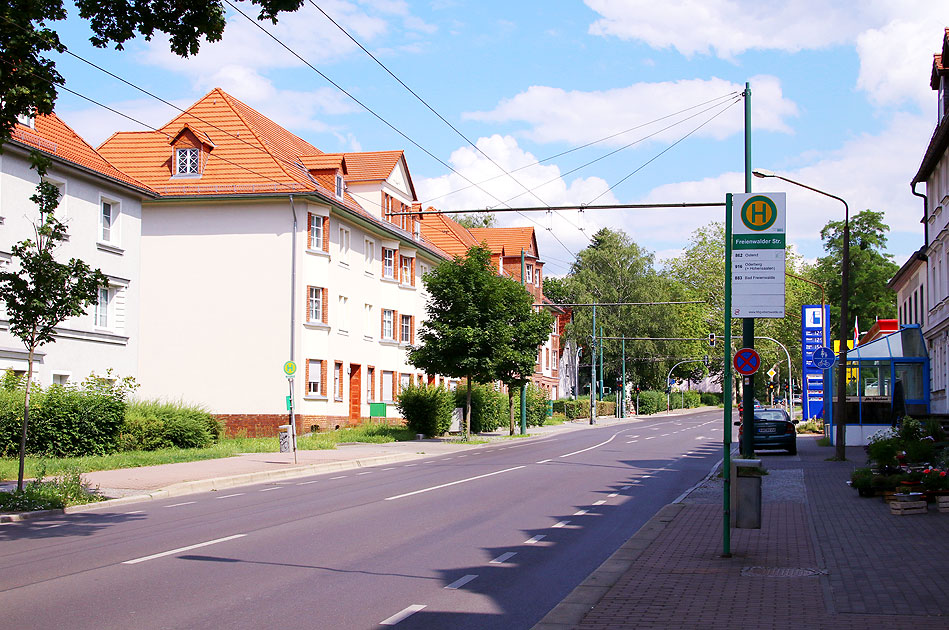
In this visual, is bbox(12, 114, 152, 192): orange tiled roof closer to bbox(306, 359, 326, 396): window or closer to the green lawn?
the green lawn

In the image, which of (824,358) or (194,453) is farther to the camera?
(194,453)

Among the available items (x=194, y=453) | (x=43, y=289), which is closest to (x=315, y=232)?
(x=194, y=453)

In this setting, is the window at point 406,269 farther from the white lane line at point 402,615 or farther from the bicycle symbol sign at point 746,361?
the white lane line at point 402,615

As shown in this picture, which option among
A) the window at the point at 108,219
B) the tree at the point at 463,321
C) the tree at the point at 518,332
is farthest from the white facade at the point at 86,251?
the tree at the point at 518,332

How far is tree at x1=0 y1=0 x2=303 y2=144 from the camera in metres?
12.4

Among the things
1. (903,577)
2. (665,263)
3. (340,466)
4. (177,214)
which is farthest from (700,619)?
(665,263)

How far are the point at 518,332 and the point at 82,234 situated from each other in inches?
703

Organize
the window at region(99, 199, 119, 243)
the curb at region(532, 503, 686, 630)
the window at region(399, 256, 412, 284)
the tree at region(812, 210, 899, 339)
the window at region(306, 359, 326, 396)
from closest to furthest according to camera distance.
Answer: the curb at region(532, 503, 686, 630) → the window at region(99, 199, 119, 243) → the window at region(306, 359, 326, 396) → the window at region(399, 256, 412, 284) → the tree at region(812, 210, 899, 339)

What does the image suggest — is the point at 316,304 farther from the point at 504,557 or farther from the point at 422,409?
the point at 504,557

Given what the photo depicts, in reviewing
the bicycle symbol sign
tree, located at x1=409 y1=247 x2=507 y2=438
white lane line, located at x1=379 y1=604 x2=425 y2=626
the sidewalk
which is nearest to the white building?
tree, located at x1=409 y1=247 x2=507 y2=438

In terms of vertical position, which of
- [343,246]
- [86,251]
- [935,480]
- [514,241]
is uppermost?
[514,241]

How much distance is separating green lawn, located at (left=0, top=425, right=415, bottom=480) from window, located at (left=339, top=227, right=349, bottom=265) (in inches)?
286

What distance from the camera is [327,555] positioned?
10.8 meters

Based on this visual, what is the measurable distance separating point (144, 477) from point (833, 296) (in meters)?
65.7
